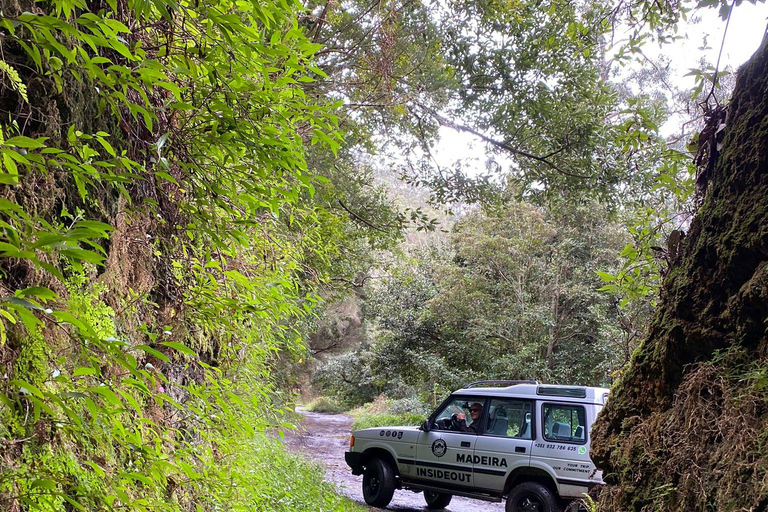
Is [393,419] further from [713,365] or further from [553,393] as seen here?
[713,365]

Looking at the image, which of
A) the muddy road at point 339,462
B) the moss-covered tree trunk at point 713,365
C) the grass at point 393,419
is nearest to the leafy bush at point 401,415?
the grass at point 393,419

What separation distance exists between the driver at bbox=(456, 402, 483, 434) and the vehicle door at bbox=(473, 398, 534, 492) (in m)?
0.17

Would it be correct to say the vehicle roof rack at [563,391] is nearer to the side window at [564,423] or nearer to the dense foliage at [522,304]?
the side window at [564,423]

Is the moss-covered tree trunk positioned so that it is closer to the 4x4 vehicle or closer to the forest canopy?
the forest canopy

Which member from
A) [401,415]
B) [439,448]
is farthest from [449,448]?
[401,415]

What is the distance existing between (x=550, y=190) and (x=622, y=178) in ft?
3.71

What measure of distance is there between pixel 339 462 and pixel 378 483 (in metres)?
6.38

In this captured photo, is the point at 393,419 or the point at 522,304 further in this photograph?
Result: the point at 393,419

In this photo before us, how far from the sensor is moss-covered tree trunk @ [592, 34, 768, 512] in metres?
2.29

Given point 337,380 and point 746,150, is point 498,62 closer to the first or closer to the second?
point 746,150

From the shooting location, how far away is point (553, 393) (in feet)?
28.2

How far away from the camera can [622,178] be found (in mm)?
8484

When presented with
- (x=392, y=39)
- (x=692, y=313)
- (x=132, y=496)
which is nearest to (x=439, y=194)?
(x=392, y=39)

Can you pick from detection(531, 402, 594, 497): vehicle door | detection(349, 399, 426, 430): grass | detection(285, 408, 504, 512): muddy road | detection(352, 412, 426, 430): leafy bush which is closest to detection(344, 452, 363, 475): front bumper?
detection(285, 408, 504, 512): muddy road
